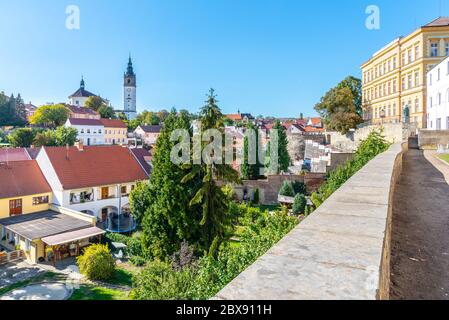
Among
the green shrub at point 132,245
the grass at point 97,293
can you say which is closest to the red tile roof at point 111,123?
the green shrub at point 132,245

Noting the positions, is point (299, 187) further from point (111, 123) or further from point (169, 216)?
point (111, 123)

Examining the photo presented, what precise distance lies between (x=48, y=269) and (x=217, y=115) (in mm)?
14211

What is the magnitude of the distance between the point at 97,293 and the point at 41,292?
2.83 m

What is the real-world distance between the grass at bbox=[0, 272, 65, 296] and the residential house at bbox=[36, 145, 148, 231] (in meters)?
8.85

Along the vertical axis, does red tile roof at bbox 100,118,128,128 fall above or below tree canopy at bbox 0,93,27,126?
below

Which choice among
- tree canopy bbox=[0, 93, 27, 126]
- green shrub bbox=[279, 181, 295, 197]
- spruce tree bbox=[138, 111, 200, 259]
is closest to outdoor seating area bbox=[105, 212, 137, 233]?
spruce tree bbox=[138, 111, 200, 259]

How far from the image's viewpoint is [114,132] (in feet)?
285

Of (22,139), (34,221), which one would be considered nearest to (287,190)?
(34,221)

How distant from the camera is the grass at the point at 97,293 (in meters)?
16.8

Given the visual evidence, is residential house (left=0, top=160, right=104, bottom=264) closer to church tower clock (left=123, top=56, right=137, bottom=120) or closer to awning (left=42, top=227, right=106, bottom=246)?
awning (left=42, top=227, right=106, bottom=246)

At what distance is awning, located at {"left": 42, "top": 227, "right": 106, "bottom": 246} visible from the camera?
21.6 meters

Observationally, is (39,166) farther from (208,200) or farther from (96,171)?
(208,200)
